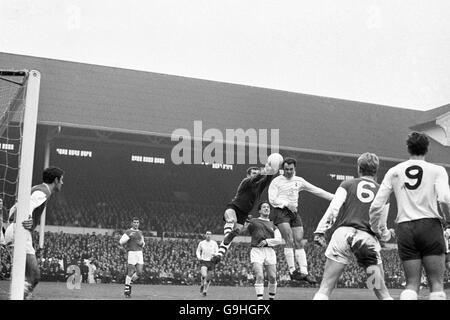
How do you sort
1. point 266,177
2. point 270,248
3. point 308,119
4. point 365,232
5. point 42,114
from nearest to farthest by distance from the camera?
point 365,232
point 266,177
point 270,248
point 42,114
point 308,119

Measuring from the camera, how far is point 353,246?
655 centimetres

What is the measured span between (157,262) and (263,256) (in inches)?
538

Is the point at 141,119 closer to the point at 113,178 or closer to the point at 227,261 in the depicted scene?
the point at 113,178

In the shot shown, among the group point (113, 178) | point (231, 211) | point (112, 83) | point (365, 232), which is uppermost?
point (112, 83)

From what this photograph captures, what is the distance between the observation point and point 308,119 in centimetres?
2861

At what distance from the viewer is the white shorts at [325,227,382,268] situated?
648 cm

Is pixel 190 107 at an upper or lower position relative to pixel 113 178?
upper

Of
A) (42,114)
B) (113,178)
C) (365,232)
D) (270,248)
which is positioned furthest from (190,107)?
(365,232)

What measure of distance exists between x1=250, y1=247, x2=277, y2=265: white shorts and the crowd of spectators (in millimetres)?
11791

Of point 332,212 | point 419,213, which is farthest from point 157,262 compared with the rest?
point 419,213

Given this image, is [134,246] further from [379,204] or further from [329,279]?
[379,204]

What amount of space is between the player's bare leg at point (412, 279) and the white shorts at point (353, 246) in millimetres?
679

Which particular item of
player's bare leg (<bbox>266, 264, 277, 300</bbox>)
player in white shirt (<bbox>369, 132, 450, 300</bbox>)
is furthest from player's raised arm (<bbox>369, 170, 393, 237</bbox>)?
player's bare leg (<bbox>266, 264, 277, 300</bbox>)
